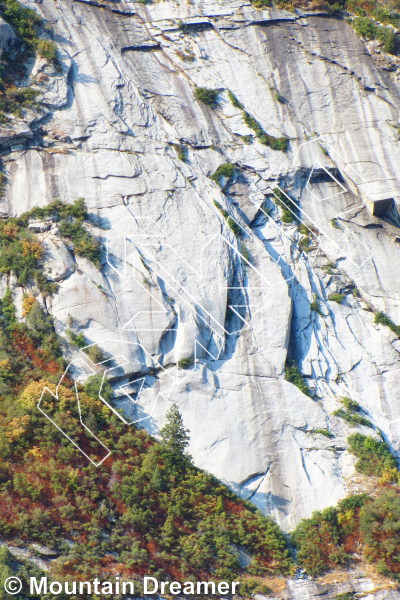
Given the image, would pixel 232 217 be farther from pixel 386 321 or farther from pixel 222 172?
pixel 386 321

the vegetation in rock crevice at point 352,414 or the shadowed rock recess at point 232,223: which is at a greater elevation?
the shadowed rock recess at point 232,223

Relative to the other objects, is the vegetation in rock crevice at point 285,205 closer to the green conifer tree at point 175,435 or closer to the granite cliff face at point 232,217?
the granite cliff face at point 232,217

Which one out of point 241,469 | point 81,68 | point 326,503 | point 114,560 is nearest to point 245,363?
point 241,469

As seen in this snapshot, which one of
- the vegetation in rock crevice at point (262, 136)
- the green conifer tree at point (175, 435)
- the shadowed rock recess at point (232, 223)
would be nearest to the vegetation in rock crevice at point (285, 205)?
the shadowed rock recess at point (232, 223)

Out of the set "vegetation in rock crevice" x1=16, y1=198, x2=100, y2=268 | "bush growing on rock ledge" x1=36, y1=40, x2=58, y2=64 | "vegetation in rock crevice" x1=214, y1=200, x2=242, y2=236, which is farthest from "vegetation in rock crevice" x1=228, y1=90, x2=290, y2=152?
"vegetation in rock crevice" x1=16, y1=198, x2=100, y2=268

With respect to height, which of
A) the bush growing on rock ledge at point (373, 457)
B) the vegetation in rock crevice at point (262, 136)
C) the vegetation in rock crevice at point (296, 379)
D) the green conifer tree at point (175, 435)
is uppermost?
the vegetation in rock crevice at point (262, 136)

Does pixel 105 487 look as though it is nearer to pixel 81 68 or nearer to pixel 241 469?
pixel 241 469
